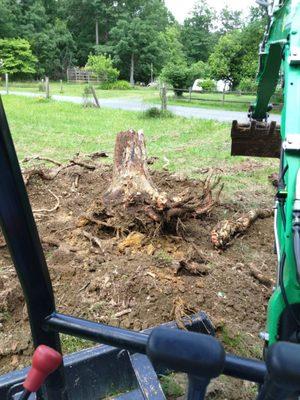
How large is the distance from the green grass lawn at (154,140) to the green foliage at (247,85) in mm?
9215

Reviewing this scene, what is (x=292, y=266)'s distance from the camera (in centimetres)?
152

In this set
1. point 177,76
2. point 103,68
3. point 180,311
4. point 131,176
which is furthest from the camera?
point 103,68

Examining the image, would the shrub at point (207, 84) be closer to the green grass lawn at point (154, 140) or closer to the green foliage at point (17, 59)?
the green foliage at point (17, 59)

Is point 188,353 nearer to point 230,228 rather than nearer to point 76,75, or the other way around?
point 230,228

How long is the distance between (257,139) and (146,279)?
7.45 feet

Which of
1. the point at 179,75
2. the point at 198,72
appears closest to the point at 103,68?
the point at 198,72

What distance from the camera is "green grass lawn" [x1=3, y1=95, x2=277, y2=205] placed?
22.1 ft

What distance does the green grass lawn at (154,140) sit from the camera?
22.1 feet

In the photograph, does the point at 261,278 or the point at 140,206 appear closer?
the point at 261,278

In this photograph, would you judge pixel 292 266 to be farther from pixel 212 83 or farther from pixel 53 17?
pixel 53 17

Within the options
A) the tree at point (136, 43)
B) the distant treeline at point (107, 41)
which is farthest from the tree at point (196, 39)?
the tree at point (136, 43)

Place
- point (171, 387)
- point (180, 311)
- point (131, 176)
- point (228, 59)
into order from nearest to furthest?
point (171, 387) < point (180, 311) < point (131, 176) < point (228, 59)

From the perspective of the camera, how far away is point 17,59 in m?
35.3

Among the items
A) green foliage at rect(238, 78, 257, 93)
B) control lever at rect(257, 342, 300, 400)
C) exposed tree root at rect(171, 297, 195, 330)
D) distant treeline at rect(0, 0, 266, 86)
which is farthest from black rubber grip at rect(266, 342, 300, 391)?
distant treeline at rect(0, 0, 266, 86)
